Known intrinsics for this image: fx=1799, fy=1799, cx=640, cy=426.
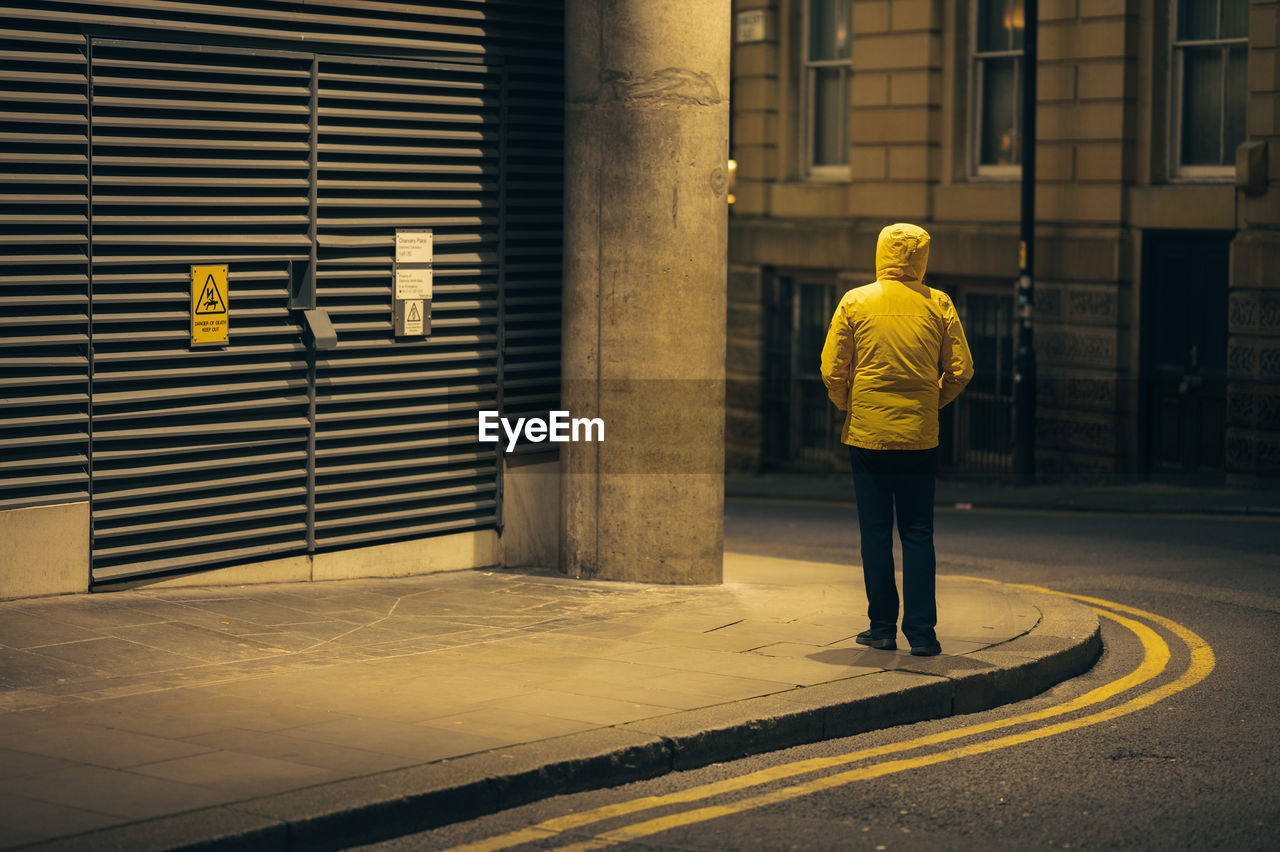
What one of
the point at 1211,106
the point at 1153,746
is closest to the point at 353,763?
the point at 1153,746

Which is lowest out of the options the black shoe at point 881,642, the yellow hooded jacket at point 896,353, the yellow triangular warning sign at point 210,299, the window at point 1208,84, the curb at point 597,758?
the curb at point 597,758

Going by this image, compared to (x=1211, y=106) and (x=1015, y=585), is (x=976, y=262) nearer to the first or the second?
(x=1211, y=106)

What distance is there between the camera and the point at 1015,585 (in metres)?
11.9

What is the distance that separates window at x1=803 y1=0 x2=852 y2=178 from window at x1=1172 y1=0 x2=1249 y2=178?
15.3 ft

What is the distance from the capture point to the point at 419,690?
7.73 metres

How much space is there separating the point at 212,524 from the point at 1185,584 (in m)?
6.30

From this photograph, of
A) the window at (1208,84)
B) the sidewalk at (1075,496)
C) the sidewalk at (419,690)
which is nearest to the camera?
the sidewalk at (419,690)

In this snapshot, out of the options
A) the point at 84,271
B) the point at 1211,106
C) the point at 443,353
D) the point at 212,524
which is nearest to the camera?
the point at 84,271

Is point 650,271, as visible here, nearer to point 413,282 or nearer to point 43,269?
point 413,282

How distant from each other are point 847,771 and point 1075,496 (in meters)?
12.2

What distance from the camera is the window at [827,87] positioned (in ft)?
73.6

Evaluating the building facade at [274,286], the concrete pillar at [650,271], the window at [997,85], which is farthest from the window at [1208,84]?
the building facade at [274,286]

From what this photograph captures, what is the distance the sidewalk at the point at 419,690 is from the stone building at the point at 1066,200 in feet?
28.8

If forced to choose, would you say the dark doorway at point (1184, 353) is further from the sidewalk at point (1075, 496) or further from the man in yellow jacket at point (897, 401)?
the man in yellow jacket at point (897, 401)
